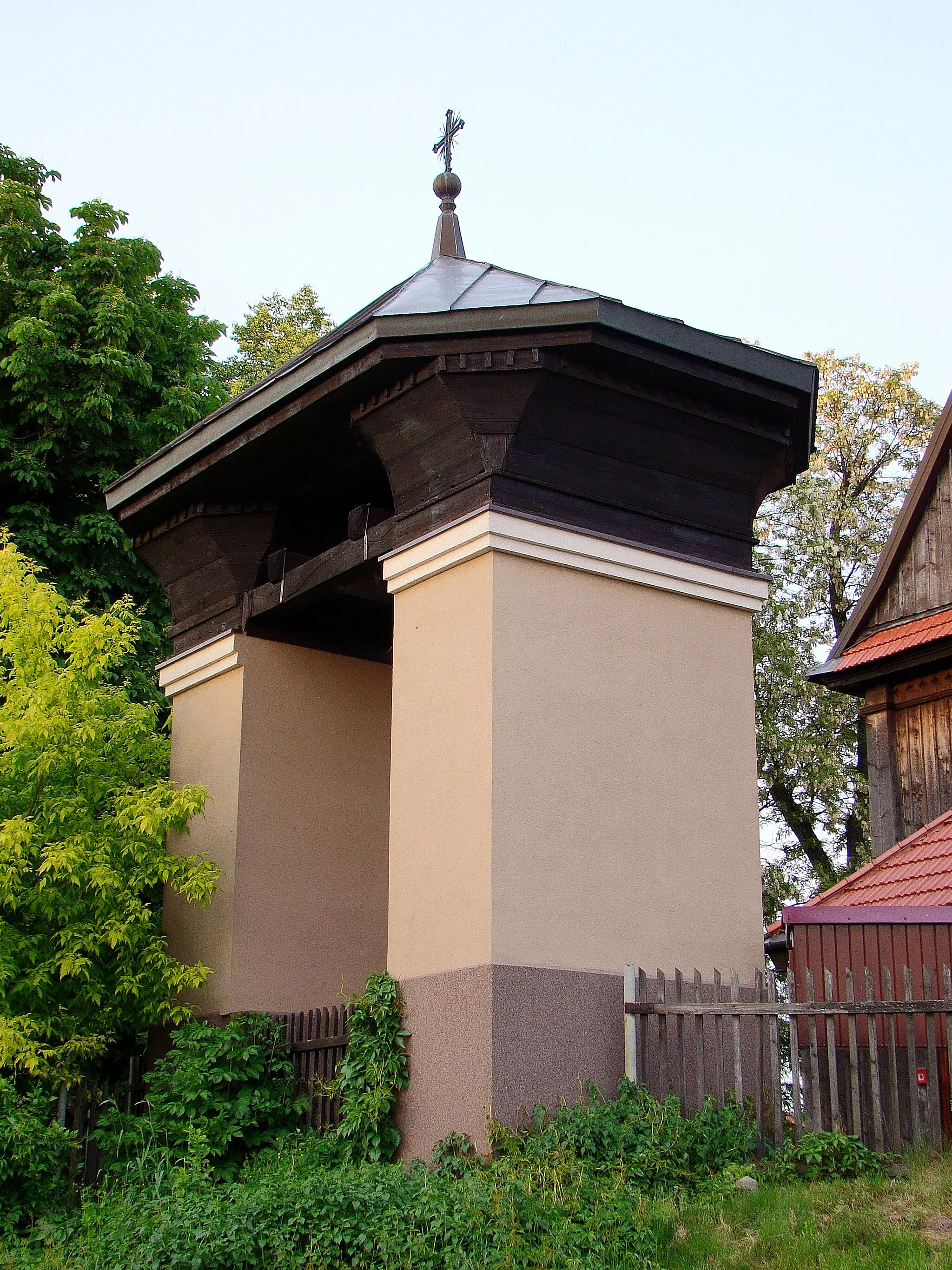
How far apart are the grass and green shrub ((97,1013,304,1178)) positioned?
3.73m

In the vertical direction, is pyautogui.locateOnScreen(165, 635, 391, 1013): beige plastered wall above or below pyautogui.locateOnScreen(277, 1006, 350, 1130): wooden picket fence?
above

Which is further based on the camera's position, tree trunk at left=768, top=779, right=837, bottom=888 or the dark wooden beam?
tree trunk at left=768, top=779, right=837, bottom=888

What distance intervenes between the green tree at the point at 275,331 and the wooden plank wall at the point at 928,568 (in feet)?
48.2

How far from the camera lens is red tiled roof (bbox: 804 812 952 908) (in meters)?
11.6

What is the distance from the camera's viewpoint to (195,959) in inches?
502

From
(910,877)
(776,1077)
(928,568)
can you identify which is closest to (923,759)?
(928,568)

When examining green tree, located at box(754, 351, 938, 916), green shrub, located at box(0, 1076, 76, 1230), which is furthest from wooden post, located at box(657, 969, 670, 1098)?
green tree, located at box(754, 351, 938, 916)

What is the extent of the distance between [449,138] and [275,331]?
17.9 m

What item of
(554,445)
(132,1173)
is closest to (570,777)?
(554,445)

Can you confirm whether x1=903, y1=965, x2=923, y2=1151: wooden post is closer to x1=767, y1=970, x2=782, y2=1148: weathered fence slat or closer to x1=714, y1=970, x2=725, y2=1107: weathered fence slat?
x1=767, y1=970, x2=782, y2=1148: weathered fence slat

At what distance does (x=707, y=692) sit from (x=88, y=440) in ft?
36.9

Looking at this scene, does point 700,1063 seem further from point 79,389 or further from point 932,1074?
point 79,389

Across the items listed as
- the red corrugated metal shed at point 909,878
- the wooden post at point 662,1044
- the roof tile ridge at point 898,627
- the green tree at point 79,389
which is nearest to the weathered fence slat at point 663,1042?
the wooden post at point 662,1044

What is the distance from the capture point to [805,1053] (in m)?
8.99
